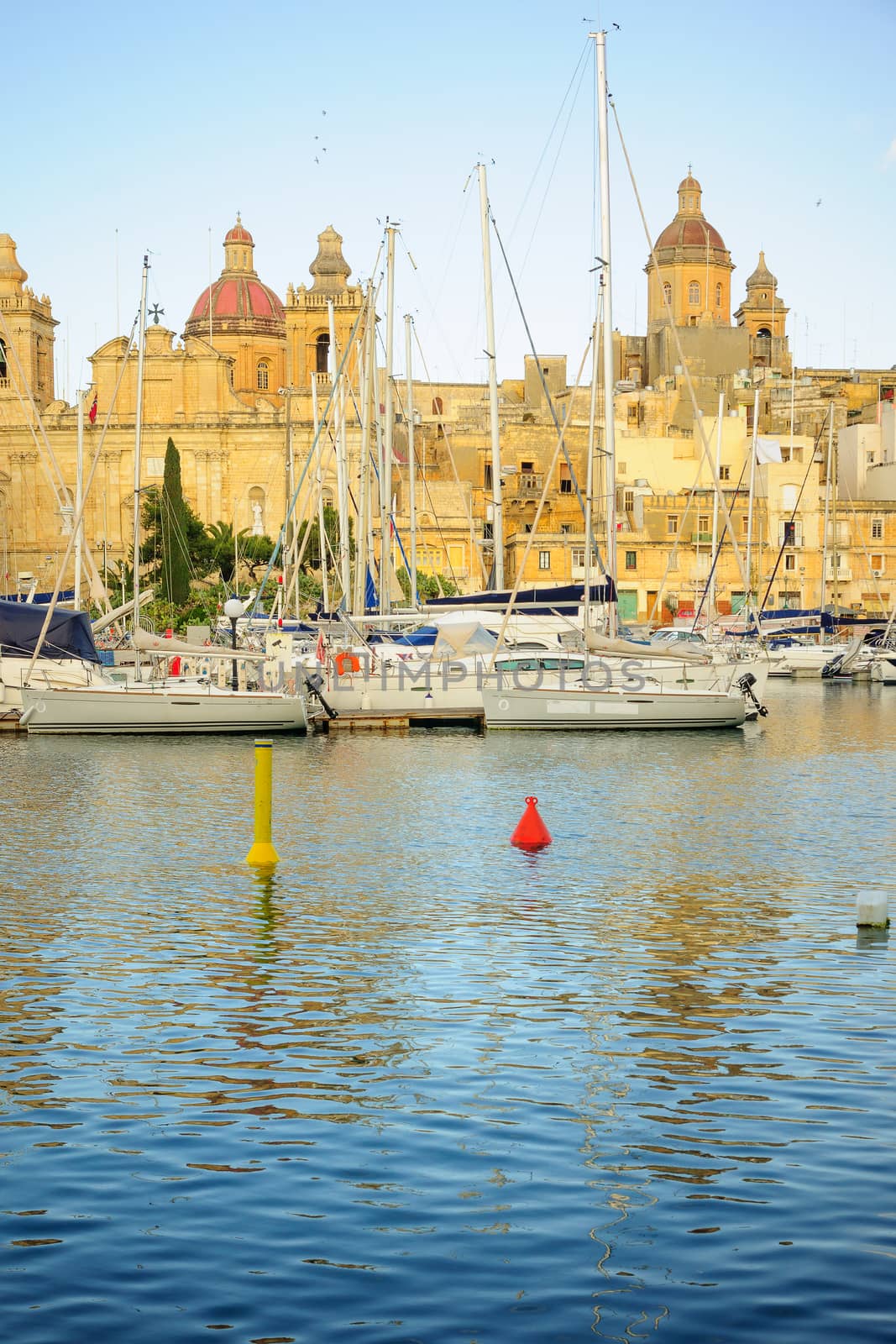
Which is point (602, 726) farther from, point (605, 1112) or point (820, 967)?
point (605, 1112)

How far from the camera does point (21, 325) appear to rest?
89.8 m

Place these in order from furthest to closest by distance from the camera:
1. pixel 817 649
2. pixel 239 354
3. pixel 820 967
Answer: pixel 239 354 < pixel 817 649 < pixel 820 967

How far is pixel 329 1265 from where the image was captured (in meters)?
6.24

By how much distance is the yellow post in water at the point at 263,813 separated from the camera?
51.9 ft

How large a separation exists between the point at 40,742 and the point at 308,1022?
2134 centimetres

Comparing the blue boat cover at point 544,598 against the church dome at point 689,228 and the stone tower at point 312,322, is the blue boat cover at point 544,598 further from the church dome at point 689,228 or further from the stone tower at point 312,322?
the church dome at point 689,228

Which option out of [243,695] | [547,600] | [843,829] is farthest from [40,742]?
[843,829]

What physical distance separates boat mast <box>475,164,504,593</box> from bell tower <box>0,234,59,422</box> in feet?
A: 181

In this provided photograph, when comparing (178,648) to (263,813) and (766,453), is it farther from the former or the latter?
(766,453)

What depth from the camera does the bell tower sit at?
88562 mm

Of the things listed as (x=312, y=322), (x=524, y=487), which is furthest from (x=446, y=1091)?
(x=312, y=322)

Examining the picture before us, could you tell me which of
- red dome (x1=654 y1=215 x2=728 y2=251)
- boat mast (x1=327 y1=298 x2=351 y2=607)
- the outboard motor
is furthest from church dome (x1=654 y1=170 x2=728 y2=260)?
the outboard motor

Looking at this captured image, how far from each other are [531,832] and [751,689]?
18979 mm

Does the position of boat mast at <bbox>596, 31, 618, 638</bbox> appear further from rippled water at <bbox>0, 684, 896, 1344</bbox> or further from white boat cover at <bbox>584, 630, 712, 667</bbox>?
rippled water at <bbox>0, 684, 896, 1344</bbox>
